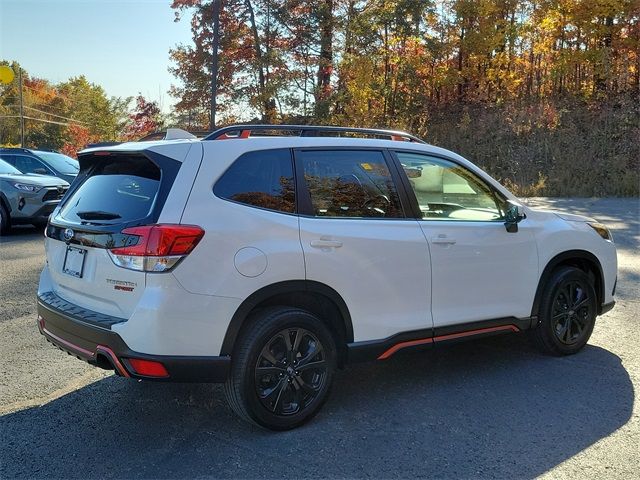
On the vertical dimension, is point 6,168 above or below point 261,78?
below

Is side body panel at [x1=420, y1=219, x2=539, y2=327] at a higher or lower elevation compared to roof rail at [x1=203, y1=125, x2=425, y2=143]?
lower

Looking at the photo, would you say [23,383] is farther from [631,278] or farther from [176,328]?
[631,278]

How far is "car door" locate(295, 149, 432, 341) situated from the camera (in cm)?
359

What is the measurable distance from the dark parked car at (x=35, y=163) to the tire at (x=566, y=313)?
38.3 feet

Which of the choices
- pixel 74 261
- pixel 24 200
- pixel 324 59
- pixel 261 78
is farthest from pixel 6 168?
pixel 324 59

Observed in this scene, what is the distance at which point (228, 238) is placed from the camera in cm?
324

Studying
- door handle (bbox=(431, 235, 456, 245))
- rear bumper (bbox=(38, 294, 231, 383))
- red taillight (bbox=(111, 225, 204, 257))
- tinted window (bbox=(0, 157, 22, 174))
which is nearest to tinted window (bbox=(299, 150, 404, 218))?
door handle (bbox=(431, 235, 456, 245))

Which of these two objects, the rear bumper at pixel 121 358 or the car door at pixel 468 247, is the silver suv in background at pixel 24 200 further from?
the car door at pixel 468 247

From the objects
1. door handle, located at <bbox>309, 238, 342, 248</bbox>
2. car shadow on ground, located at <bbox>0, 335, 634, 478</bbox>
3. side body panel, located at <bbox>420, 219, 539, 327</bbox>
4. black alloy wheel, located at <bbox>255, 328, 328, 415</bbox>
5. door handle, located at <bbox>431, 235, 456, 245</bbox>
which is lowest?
car shadow on ground, located at <bbox>0, 335, 634, 478</bbox>

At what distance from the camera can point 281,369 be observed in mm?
3479

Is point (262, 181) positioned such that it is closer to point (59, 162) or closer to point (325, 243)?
point (325, 243)

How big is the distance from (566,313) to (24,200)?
1009cm

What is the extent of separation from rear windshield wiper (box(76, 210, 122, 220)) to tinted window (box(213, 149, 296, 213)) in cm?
65

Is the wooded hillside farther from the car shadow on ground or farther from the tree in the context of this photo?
the car shadow on ground
